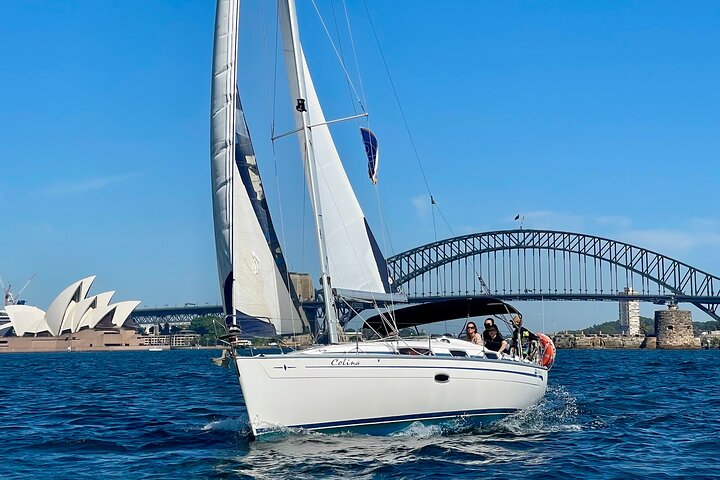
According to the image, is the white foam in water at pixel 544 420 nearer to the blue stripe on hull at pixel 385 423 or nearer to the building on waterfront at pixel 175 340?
the blue stripe on hull at pixel 385 423

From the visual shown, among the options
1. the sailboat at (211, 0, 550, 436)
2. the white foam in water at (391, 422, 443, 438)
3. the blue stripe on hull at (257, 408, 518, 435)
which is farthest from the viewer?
the white foam in water at (391, 422, 443, 438)

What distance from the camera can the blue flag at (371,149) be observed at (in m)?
16.9

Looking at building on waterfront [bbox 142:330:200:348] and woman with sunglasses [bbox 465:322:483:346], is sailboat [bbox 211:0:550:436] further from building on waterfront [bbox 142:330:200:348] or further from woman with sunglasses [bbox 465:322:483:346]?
building on waterfront [bbox 142:330:200:348]

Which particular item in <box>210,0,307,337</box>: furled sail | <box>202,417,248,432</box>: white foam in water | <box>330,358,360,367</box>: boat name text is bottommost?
<box>202,417,248,432</box>: white foam in water

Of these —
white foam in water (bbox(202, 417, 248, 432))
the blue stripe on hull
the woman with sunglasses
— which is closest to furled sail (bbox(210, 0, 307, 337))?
the blue stripe on hull

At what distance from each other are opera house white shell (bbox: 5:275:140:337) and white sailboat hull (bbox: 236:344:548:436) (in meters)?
119

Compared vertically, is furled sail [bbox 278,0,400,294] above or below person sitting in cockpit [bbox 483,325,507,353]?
above

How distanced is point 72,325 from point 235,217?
12757cm

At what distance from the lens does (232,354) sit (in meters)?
14.4

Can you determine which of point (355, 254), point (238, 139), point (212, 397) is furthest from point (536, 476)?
point (212, 397)

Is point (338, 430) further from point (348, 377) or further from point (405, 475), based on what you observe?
point (405, 475)

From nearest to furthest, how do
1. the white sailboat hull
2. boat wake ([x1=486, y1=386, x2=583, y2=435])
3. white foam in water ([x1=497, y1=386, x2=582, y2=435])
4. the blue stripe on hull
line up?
the white sailboat hull, the blue stripe on hull, boat wake ([x1=486, y1=386, x2=583, y2=435]), white foam in water ([x1=497, y1=386, x2=582, y2=435])

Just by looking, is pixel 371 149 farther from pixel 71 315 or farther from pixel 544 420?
pixel 71 315

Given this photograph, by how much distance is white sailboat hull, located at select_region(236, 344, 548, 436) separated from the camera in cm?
1400
